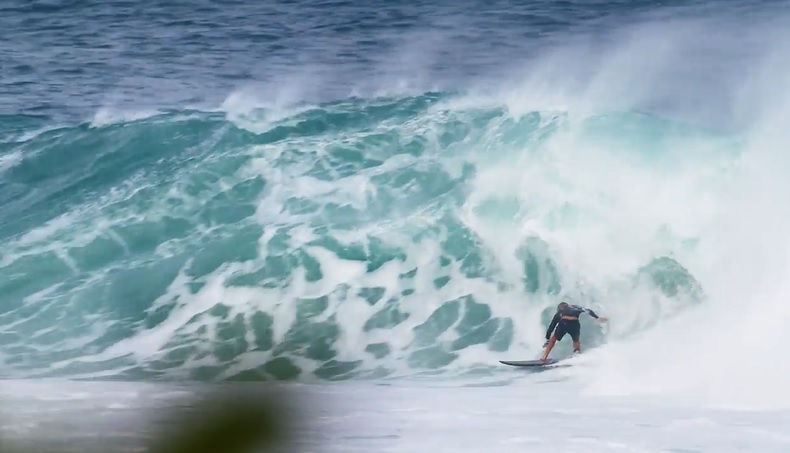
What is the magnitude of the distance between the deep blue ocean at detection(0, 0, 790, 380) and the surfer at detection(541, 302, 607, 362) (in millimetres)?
528

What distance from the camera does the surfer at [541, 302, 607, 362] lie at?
41.1ft

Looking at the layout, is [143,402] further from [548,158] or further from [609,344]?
[548,158]

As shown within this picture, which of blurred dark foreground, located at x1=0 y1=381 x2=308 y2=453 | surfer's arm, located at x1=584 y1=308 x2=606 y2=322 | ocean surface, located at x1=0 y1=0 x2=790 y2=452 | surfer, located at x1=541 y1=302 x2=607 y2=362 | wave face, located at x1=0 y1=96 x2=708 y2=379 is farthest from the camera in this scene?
wave face, located at x1=0 y1=96 x2=708 y2=379

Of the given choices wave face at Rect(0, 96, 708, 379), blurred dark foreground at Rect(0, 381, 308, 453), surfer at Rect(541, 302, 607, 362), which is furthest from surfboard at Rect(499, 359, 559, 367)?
blurred dark foreground at Rect(0, 381, 308, 453)

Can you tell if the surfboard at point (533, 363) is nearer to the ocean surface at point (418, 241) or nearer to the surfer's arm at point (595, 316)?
the ocean surface at point (418, 241)

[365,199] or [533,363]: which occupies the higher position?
[365,199]

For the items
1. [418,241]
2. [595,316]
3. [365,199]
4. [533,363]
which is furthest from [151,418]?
[365,199]

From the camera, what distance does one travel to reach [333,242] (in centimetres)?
1474

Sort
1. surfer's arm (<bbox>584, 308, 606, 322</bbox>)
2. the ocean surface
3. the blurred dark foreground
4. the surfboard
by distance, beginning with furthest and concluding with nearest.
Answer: surfer's arm (<bbox>584, 308, 606, 322</bbox>)
the surfboard
the ocean surface
the blurred dark foreground

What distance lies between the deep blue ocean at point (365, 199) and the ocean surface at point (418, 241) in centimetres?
5

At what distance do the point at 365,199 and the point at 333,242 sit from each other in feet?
3.96

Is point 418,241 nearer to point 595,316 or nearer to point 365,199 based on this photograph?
point 365,199

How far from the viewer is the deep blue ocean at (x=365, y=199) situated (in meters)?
13.4

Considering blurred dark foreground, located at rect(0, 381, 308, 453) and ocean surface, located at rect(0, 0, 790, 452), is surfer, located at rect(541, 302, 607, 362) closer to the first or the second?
ocean surface, located at rect(0, 0, 790, 452)
